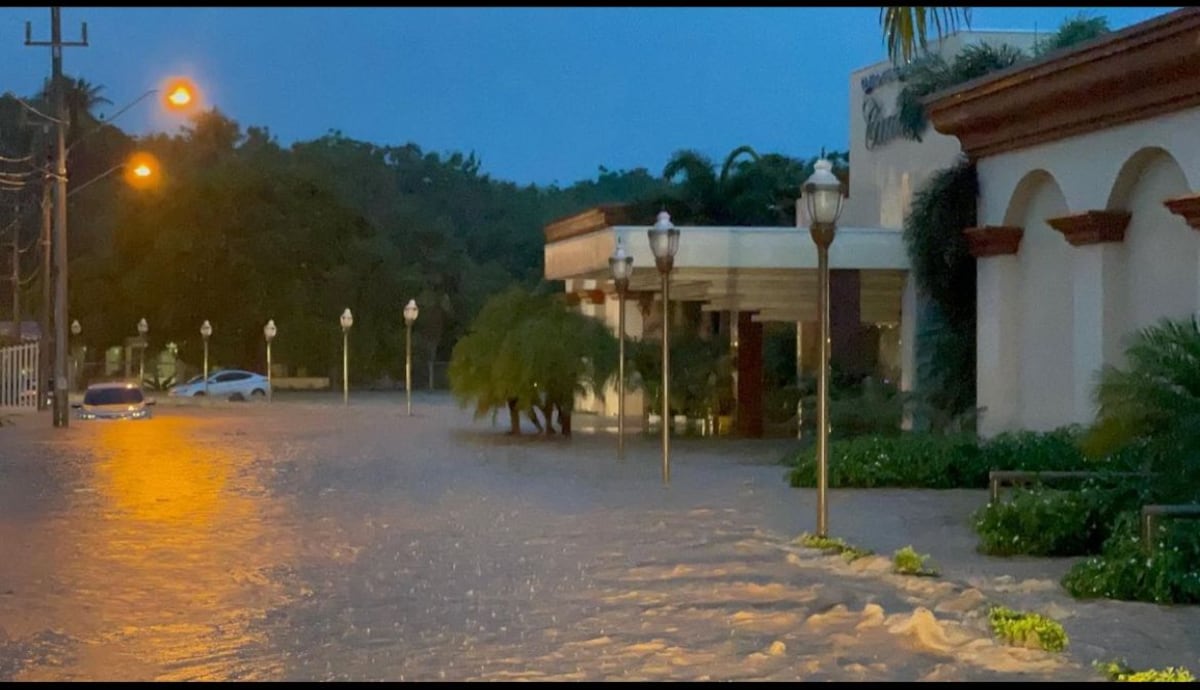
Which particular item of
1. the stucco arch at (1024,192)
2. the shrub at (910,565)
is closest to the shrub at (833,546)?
the shrub at (910,565)

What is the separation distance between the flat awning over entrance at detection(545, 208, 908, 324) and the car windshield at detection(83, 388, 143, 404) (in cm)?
1565

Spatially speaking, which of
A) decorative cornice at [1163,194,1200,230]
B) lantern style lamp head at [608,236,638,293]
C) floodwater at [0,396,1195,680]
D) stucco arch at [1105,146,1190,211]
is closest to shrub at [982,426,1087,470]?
floodwater at [0,396,1195,680]

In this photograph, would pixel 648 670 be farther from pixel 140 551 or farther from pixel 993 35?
pixel 993 35

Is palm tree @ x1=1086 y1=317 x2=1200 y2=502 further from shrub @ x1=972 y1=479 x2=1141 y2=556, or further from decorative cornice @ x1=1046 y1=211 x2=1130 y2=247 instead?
decorative cornice @ x1=1046 y1=211 x2=1130 y2=247

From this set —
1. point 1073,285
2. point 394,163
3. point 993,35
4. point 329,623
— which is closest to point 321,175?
point 394,163

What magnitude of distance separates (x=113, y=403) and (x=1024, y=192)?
1122 inches

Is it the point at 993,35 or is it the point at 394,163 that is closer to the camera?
the point at 993,35

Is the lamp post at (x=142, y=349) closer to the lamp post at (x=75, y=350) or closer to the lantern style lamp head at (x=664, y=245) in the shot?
the lamp post at (x=75, y=350)

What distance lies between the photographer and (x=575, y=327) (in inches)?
1273

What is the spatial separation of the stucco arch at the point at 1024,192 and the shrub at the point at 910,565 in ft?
34.7

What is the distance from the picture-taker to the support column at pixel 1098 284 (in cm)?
2055

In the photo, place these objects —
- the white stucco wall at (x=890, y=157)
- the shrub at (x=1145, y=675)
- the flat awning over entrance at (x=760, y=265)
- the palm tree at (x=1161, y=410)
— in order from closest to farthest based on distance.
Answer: the shrub at (x=1145, y=675), the palm tree at (x=1161, y=410), the flat awning over entrance at (x=760, y=265), the white stucco wall at (x=890, y=157)

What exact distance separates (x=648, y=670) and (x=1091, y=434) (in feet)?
19.6

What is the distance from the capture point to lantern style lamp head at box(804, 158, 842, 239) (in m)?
15.7
